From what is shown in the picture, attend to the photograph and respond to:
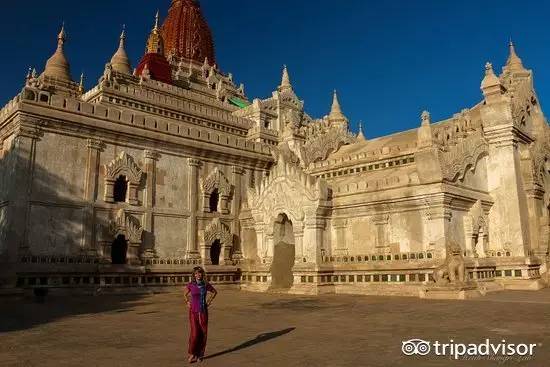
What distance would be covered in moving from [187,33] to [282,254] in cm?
4883

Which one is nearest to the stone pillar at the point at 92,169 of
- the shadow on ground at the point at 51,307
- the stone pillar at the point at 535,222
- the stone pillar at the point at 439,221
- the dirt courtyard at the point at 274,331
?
the shadow on ground at the point at 51,307

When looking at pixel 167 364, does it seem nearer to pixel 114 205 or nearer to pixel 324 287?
pixel 324 287

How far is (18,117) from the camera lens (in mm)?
22031

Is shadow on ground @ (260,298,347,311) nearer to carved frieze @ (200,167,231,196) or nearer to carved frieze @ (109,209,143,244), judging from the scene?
carved frieze @ (109,209,143,244)

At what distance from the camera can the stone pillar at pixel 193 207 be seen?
1080 inches

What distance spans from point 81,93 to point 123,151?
1833 centimetres

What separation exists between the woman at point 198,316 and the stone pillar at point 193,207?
1786cm

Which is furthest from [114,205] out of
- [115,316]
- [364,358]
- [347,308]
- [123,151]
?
[364,358]

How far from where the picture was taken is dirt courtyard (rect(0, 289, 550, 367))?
28.9 feet

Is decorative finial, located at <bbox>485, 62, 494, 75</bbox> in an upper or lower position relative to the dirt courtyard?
upper

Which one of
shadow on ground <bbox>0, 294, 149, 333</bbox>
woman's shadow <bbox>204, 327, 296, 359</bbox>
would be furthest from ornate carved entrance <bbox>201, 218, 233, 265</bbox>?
woman's shadow <bbox>204, 327, 296, 359</bbox>

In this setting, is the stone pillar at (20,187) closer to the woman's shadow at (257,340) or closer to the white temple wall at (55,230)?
the white temple wall at (55,230)

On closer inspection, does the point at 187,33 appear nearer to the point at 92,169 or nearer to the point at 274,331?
the point at 92,169

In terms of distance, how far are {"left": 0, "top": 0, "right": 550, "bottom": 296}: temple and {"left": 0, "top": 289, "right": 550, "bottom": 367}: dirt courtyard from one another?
3.80 metres
